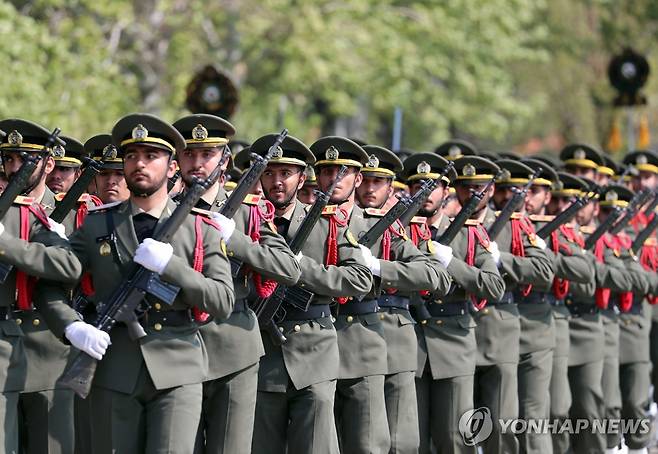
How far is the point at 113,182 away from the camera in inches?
384

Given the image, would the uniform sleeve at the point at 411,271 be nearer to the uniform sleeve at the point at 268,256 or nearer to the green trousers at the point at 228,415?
the uniform sleeve at the point at 268,256

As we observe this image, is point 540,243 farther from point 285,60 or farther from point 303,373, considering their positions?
point 285,60

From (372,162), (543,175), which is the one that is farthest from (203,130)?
(543,175)

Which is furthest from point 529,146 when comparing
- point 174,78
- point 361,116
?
point 174,78

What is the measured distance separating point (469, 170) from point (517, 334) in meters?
1.19

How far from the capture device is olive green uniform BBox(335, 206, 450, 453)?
Result: 9289 millimetres

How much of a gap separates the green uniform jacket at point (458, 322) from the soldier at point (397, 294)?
0.35 meters

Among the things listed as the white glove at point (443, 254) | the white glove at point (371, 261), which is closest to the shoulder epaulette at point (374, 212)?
the white glove at point (371, 261)

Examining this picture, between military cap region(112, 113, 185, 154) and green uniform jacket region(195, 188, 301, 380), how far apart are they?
75 centimetres

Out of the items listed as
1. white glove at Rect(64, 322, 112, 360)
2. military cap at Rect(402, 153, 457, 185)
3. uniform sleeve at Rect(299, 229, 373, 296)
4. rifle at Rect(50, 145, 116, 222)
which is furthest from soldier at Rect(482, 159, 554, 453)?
white glove at Rect(64, 322, 112, 360)

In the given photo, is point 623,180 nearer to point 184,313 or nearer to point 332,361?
point 332,361

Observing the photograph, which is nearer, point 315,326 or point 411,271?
point 315,326

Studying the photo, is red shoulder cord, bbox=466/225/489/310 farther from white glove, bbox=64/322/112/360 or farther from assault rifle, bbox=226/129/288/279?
white glove, bbox=64/322/112/360

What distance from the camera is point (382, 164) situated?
997 centimetres
